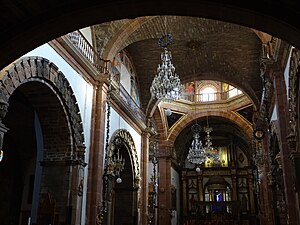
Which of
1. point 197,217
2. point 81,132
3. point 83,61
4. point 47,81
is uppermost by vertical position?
point 83,61

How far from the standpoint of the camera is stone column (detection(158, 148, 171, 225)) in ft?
70.9

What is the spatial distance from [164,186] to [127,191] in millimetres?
6332

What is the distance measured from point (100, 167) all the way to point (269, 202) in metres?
8.04

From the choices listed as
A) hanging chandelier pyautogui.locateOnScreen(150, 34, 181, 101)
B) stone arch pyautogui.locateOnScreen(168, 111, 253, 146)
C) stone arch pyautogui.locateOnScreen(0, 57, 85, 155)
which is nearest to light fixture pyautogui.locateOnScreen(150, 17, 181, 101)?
hanging chandelier pyautogui.locateOnScreen(150, 34, 181, 101)

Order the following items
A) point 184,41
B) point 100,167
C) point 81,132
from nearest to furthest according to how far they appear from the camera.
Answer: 1. point 81,132
2. point 100,167
3. point 184,41

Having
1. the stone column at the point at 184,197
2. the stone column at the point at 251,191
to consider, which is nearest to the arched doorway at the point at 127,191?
the stone column at the point at 184,197

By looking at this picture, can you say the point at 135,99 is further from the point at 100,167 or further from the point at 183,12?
the point at 183,12

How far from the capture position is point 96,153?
11.6 metres

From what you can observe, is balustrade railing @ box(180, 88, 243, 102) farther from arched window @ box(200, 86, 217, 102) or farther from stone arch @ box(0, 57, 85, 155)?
stone arch @ box(0, 57, 85, 155)

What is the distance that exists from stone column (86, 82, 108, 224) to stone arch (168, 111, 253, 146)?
36.1 ft

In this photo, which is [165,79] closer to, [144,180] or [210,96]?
[144,180]

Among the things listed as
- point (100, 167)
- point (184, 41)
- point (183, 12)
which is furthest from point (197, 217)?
point (183, 12)

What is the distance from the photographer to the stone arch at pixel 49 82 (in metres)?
7.75

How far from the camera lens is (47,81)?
938 cm
